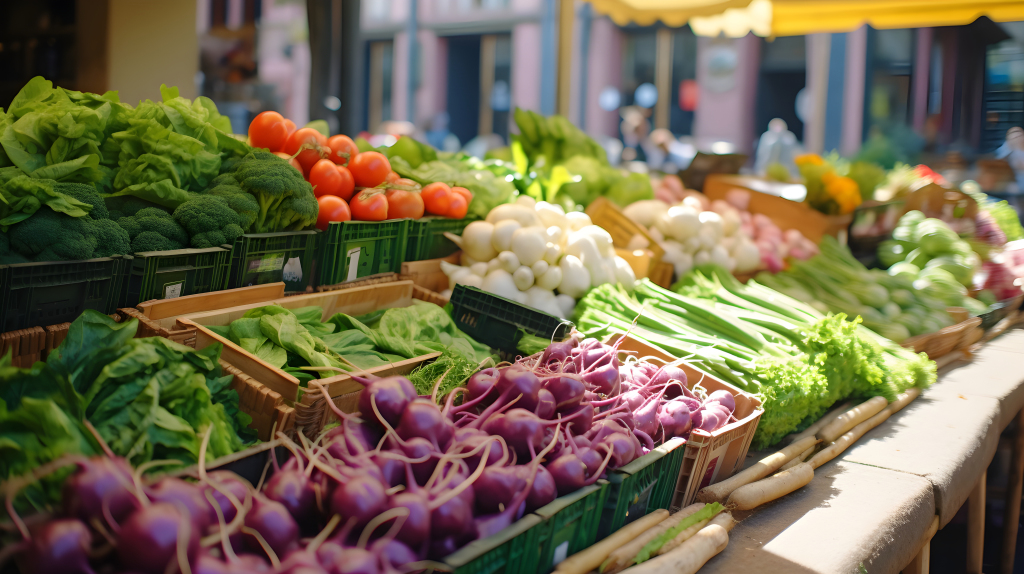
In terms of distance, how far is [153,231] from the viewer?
7.13 feet

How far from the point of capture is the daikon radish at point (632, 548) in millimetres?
1608

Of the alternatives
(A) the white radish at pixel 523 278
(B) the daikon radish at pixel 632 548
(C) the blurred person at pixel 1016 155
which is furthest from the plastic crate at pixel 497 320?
(C) the blurred person at pixel 1016 155

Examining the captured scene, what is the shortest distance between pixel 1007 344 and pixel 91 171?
16.6 feet

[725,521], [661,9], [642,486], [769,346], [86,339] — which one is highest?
[661,9]

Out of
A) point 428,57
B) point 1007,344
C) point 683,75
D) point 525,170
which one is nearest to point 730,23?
point 525,170

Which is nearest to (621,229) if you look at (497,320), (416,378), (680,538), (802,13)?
(497,320)

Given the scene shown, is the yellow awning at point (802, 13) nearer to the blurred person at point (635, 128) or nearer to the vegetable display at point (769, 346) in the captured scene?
the vegetable display at point (769, 346)

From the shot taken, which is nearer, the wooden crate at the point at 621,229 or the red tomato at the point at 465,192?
the red tomato at the point at 465,192

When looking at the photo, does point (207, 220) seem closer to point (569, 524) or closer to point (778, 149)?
point (569, 524)

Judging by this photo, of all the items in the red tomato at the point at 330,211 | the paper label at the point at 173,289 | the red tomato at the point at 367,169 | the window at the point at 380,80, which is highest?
the window at the point at 380,80

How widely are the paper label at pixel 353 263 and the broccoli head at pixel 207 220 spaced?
0.56 m

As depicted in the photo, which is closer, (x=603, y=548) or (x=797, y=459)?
(x=603, y=548)

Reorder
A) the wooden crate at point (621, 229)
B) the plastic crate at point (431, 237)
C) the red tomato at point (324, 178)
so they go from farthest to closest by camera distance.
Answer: the wooden crate at point (621, 229)
the plastic crate at point (431, 237)
the red tomato at point (324, 178)

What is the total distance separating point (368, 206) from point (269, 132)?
0.59 meters
